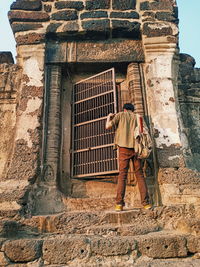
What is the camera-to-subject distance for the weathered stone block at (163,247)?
8.62 ft

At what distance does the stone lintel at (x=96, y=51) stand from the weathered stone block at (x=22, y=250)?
142 inches

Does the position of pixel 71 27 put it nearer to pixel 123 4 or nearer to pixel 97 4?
pixel 97 4

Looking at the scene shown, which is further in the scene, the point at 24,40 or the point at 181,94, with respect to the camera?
the point at 181,94

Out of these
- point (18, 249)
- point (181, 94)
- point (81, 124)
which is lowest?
point (18, 249)

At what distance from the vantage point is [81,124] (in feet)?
16.7

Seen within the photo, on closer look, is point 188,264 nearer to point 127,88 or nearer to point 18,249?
point 18,249

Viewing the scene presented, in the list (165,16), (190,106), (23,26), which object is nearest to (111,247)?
(190,106)

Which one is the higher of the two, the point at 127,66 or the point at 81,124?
the point at 127,66

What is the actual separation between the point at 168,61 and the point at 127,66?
0.84m

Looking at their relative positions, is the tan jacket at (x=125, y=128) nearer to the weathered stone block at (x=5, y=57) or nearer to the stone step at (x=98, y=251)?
the stone step at (x=98, y=251)

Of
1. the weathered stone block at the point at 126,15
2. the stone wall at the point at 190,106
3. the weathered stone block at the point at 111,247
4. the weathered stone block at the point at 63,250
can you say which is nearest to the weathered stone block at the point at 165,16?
the weathered stone block at the point at 126,15

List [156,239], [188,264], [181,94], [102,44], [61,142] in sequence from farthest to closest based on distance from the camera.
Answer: [181,94], [102,44], [61,142], [156,239], [188,264]

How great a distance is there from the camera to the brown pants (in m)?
3.68

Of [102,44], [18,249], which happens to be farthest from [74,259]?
[102,44]
